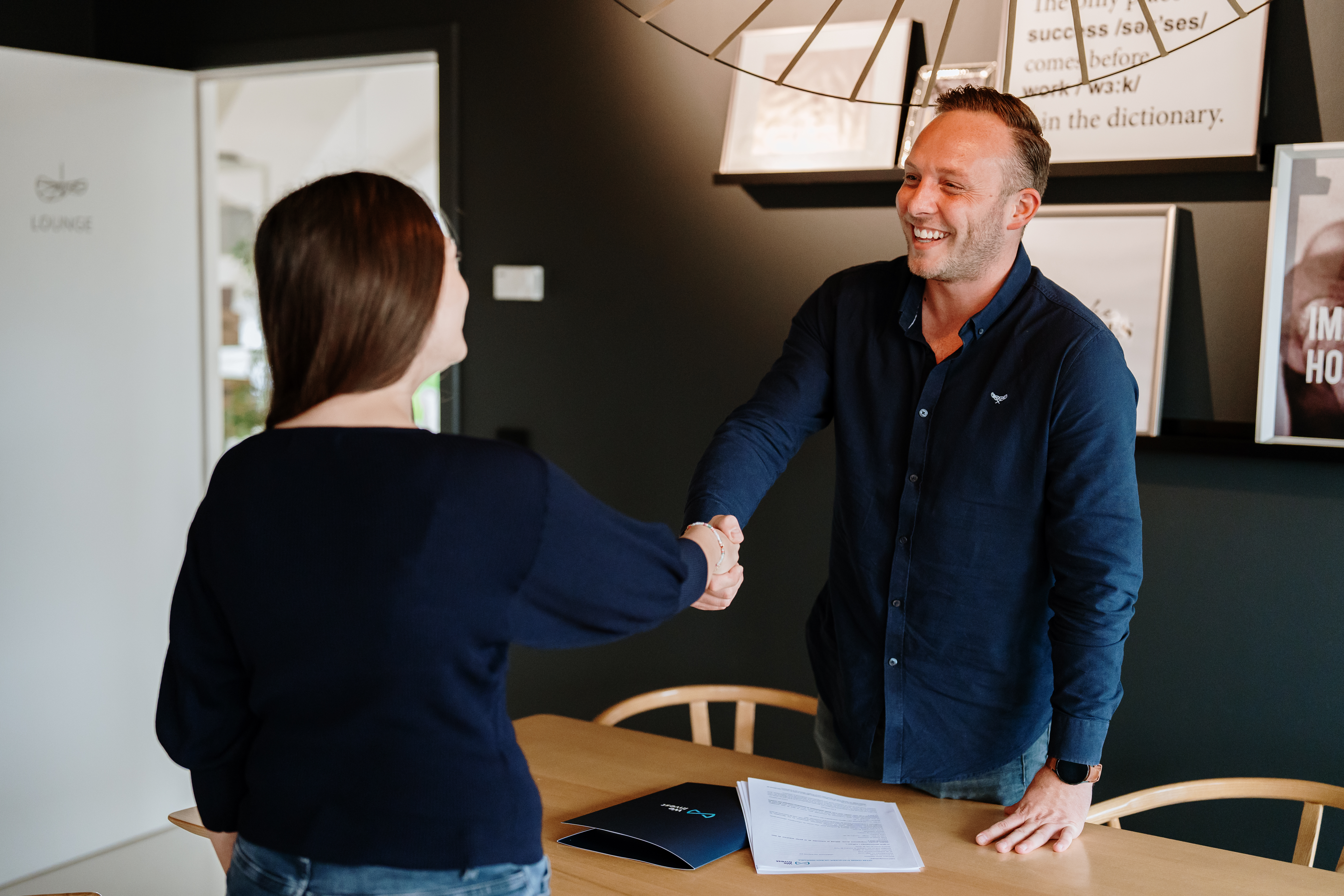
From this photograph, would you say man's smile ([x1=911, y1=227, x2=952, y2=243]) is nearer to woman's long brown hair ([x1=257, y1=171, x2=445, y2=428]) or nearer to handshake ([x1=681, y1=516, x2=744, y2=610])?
handshake ([x1=681, y1=516, x2=744, y2=610])

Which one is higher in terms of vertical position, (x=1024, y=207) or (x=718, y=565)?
(x=1024, y=207)

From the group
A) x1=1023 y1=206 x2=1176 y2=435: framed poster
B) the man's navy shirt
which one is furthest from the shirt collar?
x1=1023 y1=206 x2=1176 y2=435: framed poster

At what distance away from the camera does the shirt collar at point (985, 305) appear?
1.76 m

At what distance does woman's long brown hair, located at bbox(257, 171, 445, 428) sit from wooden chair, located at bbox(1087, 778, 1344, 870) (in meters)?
1.29

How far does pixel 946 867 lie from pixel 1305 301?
1.49 m

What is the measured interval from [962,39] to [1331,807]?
180 cm

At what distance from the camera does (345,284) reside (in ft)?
3.23

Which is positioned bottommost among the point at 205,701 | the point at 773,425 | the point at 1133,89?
the point at 205,701

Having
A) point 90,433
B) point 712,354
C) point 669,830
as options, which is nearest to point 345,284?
point 669,830

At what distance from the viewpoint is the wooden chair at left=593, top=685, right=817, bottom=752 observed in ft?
7.10

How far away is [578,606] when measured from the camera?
1.03 meters

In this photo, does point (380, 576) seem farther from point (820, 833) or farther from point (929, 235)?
point (929, 235)

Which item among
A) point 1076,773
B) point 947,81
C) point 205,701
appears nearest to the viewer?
point 205,701

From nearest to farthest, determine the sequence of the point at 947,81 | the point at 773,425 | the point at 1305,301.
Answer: the point at 773,425
the point at 1305,301
the point at 947,81
